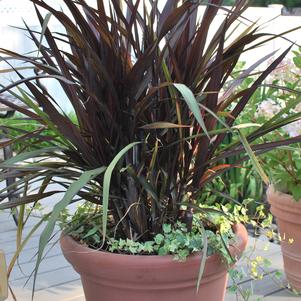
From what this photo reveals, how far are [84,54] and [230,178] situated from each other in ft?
6.44

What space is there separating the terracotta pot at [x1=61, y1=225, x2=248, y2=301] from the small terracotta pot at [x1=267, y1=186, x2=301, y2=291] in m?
0.66

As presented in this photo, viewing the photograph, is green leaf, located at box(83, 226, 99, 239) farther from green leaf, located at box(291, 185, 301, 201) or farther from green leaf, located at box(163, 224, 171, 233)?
green leaf, located at box(291, 185, 301, 201)

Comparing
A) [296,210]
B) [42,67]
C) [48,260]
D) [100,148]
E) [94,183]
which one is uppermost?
[42,67]

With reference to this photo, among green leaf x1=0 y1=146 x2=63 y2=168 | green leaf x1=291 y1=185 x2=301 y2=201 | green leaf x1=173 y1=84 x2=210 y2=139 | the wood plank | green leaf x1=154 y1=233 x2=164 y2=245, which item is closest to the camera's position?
green leaf x1=173 y1=84 x2=210 y2=139

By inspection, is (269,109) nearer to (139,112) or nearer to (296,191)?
(296,191)

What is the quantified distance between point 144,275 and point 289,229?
97 centimetres

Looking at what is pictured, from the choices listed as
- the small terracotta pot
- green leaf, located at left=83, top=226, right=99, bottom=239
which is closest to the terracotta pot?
green leaf, located at left=83, top=226, right=99, bottom=239

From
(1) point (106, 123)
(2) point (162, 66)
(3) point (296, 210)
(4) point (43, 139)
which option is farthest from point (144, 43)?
(3) point (296, 210)

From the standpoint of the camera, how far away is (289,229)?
7.09ft

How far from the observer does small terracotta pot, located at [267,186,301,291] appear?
210cm

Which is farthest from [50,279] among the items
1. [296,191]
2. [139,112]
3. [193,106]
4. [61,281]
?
[193,106]

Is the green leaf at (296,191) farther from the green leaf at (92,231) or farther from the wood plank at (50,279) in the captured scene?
the wood plank at (50,279)

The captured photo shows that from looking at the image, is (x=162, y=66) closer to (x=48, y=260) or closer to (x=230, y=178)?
(x=48, y=260)

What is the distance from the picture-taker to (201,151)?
4.73ft
